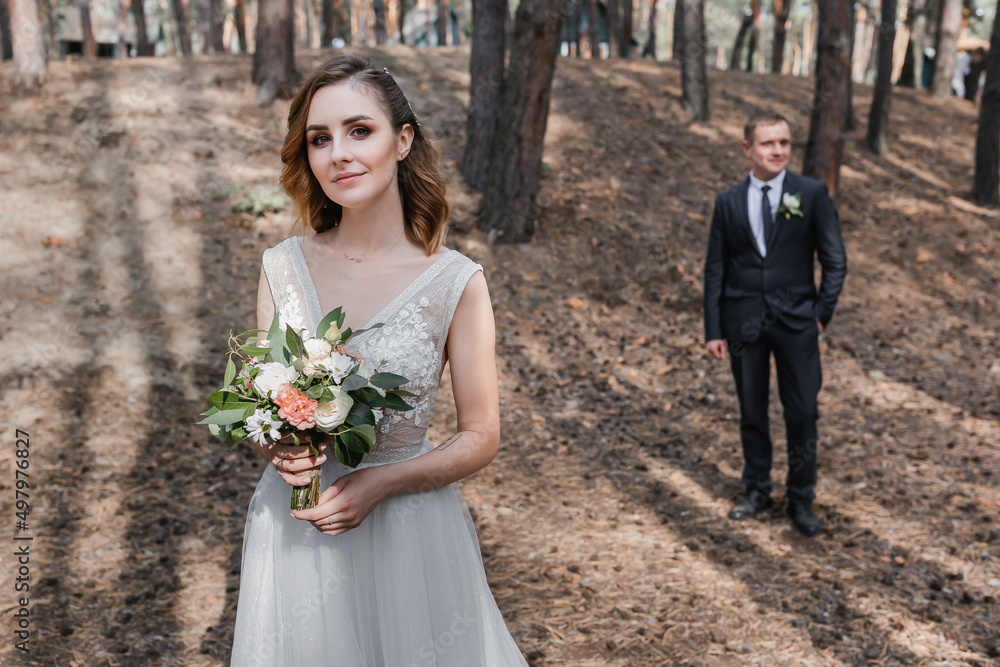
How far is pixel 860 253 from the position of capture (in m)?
10.8

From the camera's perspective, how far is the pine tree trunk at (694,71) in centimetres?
1359

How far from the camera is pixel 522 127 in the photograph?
29.4 feet

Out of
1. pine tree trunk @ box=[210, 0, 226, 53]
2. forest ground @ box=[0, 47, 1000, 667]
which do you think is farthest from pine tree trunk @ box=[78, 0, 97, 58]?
forest ground @ box=[0, 47, 1000, 667]

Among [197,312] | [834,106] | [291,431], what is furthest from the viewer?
[834,106]

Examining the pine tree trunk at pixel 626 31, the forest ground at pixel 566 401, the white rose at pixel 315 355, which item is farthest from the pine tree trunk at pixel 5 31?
the white rose at pixel 315 355

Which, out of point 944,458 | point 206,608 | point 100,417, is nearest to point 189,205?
point 100,417

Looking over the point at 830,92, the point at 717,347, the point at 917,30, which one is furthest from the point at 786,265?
the point at 917,30

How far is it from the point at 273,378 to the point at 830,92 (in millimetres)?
10436

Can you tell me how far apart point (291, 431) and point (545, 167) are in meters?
9.84

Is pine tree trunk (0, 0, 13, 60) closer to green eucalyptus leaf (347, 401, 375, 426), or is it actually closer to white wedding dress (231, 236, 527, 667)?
white wedding dress (231, 236, 527, 667)

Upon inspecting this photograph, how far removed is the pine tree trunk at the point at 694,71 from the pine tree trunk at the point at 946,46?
22.9 feet

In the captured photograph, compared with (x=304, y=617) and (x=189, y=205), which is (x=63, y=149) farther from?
(x=304, y=617)

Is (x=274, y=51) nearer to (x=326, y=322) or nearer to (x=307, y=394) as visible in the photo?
(x=326, y=322)

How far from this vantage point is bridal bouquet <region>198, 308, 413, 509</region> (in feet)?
5.71
